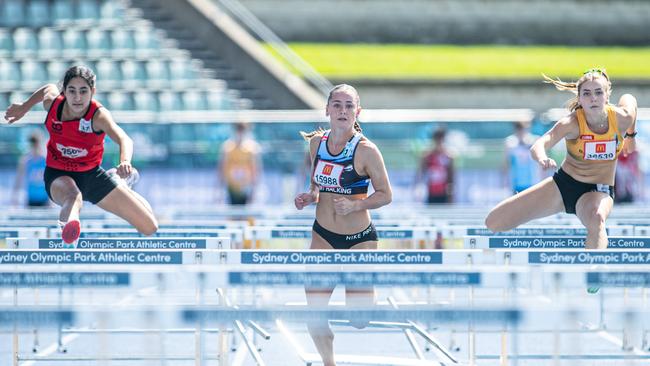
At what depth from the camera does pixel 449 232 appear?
28.6 ft

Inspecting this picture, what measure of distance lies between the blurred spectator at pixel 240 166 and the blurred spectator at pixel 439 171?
2.41 metres

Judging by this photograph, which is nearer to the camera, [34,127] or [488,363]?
[488,363]

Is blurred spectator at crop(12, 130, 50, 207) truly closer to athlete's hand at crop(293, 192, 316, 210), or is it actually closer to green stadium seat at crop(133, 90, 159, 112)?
green stadium seat at crop(133, 90, 159, 112)

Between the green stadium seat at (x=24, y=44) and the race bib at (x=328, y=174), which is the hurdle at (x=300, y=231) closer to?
the race bib at (x=328, y=174)

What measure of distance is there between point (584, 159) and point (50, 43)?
57.1 ft

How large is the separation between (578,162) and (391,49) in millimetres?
23251

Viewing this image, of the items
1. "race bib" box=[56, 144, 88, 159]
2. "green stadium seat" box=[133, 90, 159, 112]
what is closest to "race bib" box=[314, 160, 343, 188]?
"race bib" box=[56, 144, 88, 159]

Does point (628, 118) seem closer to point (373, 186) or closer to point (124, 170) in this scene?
point (373, 186)

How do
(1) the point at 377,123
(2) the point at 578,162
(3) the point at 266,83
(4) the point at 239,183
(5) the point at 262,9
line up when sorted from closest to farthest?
(2) the point at 578,162 → (4) the point at 239,183 → (1) the point at 377,123 → (3) the point at 266,83 → (5) the point at 262,9

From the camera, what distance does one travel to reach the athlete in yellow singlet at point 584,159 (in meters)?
7.55

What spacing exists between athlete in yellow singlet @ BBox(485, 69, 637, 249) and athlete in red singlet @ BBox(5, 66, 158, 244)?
2545 mm

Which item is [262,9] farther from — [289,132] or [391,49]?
[289,132]

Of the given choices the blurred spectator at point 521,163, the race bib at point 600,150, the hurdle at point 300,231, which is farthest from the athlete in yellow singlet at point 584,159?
the blurred spectator at point 521,163

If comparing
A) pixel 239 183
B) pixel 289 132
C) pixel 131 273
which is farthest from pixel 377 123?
pixel 131 273
